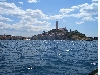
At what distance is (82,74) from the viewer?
1464 cm

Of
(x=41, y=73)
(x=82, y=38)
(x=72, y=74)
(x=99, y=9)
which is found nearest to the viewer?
(x=99, y=9)

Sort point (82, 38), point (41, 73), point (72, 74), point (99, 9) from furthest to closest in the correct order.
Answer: point (82, 38), point (41, 73), point (72, 74), point (99, 9)

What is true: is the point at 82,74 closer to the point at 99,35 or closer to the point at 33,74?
the point at 33,74

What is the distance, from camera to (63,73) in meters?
15.2

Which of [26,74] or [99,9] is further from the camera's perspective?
[26,74]

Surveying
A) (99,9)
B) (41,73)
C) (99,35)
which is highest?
(99,9)

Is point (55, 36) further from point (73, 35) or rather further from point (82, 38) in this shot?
point (82, 38)

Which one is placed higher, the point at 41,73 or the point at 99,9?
the point at 99,9

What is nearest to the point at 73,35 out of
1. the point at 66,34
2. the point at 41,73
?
the point at 66,34

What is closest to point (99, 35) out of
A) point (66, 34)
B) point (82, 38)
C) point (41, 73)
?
point (41, 73)

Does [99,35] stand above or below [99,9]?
below

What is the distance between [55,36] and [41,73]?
151638 mm

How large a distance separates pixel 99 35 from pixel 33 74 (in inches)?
470

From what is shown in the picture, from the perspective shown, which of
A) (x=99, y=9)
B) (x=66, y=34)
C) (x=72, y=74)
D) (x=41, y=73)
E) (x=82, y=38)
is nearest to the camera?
(x=99, y=9)
